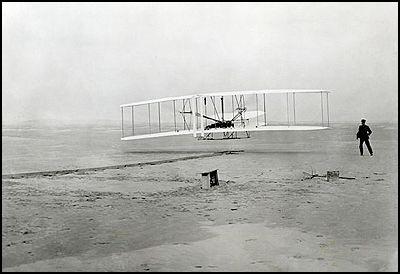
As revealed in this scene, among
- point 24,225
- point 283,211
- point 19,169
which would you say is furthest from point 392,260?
point 19,169

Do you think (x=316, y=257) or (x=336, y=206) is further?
(x=336, y=206)

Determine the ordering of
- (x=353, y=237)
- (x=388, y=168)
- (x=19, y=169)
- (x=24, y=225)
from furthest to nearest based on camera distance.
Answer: (x=19, y=169), (x=388, y=168), (x=24, y=225), (x=353, y=237)

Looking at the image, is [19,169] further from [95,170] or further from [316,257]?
[316,257]
